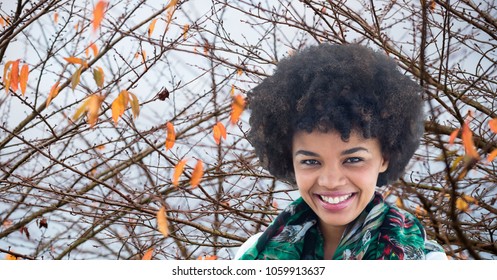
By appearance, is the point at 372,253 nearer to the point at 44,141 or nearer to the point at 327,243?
the point at 327,243

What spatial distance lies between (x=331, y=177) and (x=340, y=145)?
0.32ft

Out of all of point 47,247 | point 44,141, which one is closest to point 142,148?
point 44,141

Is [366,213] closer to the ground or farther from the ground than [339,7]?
closer to the ground

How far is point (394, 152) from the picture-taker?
1921 mm

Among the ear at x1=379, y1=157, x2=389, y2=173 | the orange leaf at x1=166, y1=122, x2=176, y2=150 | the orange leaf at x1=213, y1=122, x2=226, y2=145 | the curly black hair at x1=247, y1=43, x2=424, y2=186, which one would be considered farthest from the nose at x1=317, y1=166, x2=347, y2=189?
the orange leaf at x1=166, y1=122, x2=176, y2=150

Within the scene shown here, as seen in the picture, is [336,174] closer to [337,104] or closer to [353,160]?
[353,160]

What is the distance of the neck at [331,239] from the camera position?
6.10ft

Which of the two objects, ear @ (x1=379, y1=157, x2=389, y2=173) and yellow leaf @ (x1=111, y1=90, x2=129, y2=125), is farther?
yellow leaf @ (x1=111, y1=90, x2=129, y2=125)

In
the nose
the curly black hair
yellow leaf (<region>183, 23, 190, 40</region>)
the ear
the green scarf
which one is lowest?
the green scarf

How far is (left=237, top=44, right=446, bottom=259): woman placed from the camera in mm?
1777

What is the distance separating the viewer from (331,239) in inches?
73.5

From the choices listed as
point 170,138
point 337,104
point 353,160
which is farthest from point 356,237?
point 170,138

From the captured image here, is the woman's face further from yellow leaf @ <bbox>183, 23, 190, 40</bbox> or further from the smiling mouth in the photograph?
yellow leaf @ <bbox>183, 23, 190, 40</bbox>

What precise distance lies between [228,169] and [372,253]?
2108 millimetres
